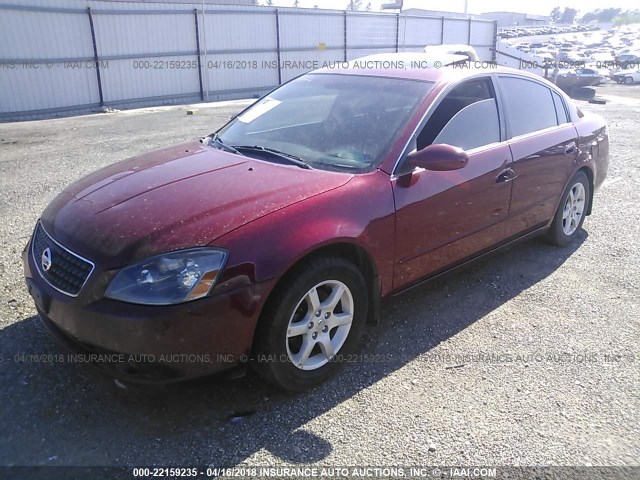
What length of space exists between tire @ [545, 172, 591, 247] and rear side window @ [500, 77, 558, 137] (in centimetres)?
66

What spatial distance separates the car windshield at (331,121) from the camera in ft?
11.1

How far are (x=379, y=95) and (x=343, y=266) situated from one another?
4.66 ft

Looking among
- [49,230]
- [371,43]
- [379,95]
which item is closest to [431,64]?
[379,95]

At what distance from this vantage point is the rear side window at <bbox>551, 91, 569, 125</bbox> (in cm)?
485

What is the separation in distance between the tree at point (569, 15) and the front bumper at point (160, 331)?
462 ft

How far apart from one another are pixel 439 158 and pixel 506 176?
1069 millimetres

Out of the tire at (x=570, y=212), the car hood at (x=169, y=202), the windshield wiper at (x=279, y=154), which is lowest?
the tire at (x=570, y=212)

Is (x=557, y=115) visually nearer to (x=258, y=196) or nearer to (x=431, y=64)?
(x=431, y=64)

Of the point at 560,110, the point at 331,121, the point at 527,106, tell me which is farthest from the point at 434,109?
the point at 560,110

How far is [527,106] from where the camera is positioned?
4477 mm

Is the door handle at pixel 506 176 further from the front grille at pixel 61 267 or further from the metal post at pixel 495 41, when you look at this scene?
the metal post at pixel 495 41

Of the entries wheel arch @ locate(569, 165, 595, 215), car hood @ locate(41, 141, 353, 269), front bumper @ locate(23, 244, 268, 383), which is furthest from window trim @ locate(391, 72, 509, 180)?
wheel arch @ locate(569, 165, 595, 215)

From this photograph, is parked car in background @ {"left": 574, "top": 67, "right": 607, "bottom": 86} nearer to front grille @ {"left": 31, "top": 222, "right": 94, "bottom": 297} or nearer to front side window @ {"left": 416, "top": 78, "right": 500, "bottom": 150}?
front side window @ {"left": 416, "top": 78, "right": 500, "bottom": 150}

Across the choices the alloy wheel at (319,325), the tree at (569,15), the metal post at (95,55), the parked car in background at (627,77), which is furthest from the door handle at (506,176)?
the tree at (569,15)
